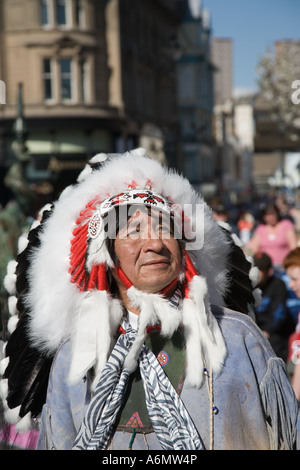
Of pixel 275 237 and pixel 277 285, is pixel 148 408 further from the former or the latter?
A: pixel 275 237

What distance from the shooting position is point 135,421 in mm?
1823

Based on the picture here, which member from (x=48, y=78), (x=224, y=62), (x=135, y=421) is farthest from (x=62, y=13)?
(x=224, y=62)

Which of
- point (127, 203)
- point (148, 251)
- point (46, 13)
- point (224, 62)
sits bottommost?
point (148, 251)

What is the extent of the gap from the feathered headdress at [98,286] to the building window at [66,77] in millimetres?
22288

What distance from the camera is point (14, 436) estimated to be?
6.87 ft

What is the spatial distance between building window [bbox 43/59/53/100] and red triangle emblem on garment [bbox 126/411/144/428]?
905 inches

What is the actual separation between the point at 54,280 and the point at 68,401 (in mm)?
425

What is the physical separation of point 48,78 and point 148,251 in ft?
75.7

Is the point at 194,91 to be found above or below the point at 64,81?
above

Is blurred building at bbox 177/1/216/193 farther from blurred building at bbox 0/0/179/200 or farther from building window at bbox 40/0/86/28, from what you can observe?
building window at bbox 40/0/86/28

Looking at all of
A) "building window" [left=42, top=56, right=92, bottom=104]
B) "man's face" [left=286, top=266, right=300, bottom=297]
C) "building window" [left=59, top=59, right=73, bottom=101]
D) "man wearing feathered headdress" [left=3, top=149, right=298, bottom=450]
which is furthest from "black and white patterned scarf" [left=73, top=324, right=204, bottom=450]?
"building window" [left=59, top=59, right=73, bottom=101]

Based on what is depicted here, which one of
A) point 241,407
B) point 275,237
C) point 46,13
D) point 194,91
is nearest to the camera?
point 241,407

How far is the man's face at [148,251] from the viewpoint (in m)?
1.88

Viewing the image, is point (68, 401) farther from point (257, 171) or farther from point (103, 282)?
point (257, 171)
